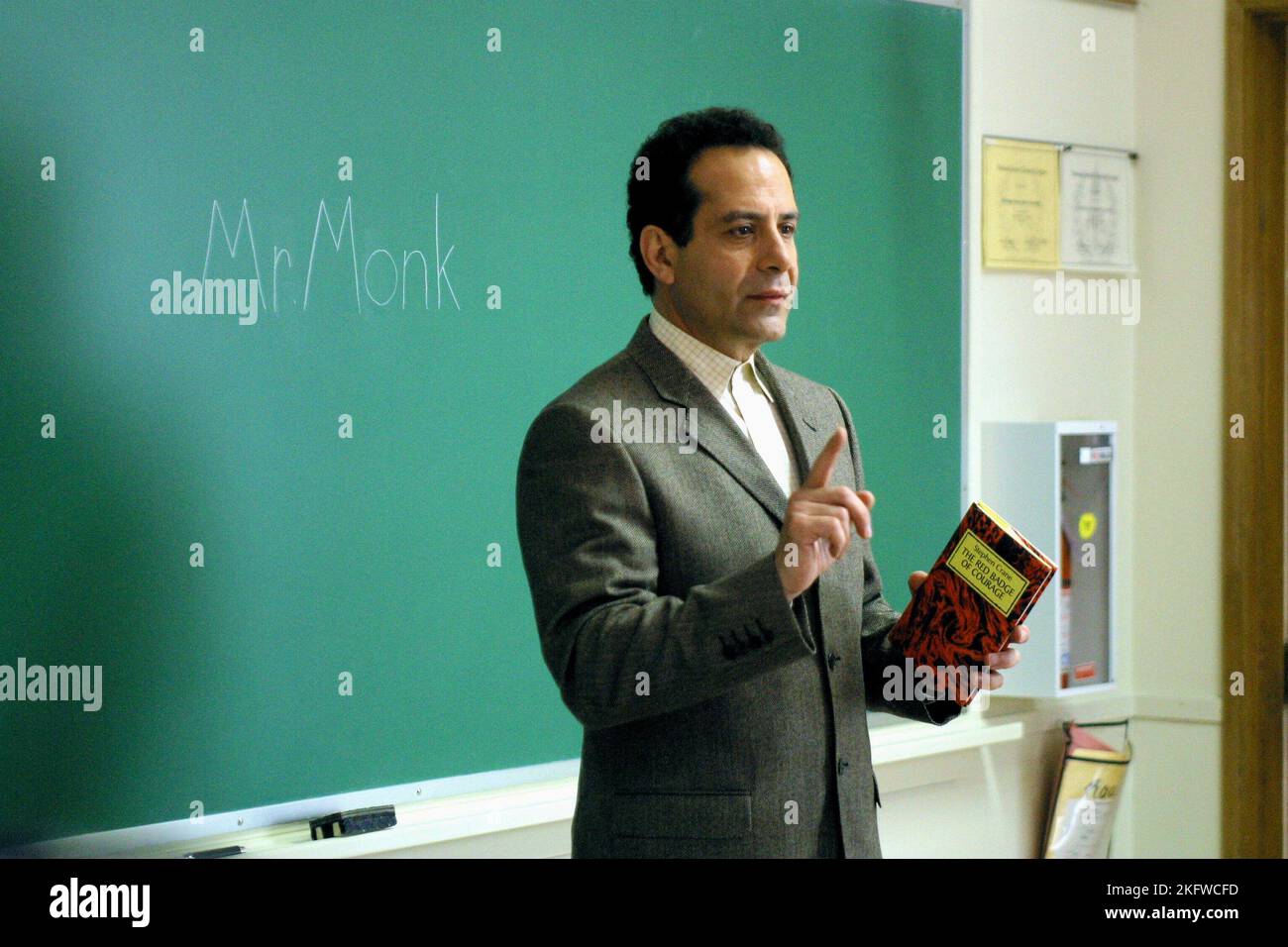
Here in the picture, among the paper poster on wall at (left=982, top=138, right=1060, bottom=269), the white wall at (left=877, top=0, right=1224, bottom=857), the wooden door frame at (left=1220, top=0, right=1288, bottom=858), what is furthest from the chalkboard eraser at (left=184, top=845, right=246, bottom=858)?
the wooden door frame at (left=1220, top=0, right=1288, bottom=858)

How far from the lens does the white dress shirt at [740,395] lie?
5.61ft

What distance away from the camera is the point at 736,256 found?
1.66 metres

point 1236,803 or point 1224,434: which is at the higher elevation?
point 1224,434

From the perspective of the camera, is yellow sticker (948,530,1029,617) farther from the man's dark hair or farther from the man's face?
the man's dark hair

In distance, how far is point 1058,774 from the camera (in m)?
3.37

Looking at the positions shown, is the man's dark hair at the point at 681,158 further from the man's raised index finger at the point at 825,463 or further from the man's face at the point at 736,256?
the man's raised index finger at the point at 825,463

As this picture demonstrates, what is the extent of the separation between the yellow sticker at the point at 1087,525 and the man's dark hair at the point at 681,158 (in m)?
1.94

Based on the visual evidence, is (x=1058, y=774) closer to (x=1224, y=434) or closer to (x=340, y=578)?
(x=1224, y=434)

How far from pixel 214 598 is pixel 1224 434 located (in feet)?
8.32

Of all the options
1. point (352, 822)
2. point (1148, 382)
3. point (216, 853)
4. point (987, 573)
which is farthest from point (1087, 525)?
point (216, 853)
